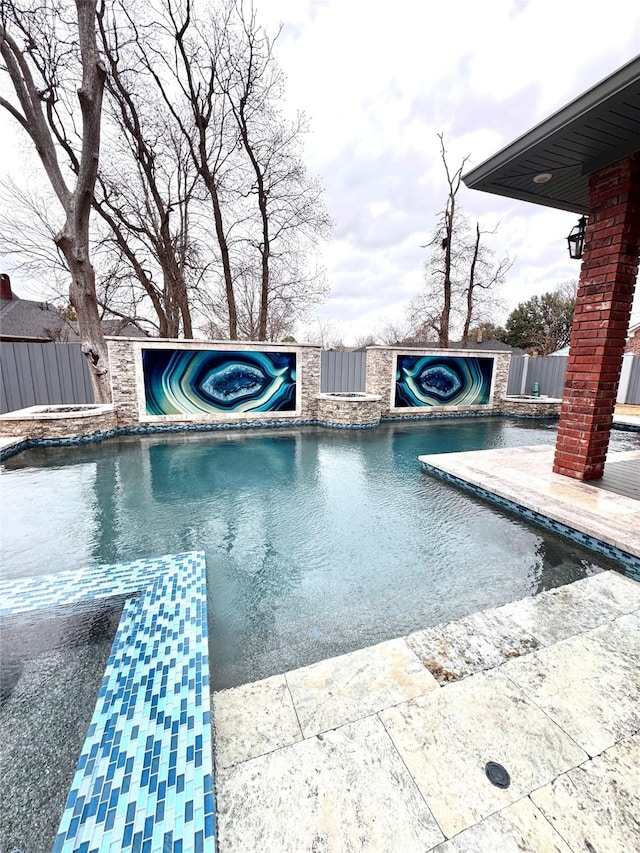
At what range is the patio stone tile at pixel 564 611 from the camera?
214 cm

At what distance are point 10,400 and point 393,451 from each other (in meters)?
9.87

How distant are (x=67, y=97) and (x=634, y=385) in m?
18.7

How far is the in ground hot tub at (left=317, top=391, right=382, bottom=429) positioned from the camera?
907 cm

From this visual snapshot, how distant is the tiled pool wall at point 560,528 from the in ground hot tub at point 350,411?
418 cm

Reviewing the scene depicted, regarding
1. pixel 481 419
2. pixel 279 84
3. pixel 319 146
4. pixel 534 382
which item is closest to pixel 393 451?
pixel 481 419

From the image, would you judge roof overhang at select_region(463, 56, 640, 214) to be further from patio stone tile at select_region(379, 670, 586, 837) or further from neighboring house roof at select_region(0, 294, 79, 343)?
neighboring house roof at select_region(0, 294, 79, 343)

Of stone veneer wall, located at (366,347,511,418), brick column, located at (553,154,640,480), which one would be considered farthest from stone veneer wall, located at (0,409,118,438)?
brick column, located at (553,154,640,480)

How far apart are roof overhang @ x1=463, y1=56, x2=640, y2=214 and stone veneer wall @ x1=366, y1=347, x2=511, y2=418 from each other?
5.70 m

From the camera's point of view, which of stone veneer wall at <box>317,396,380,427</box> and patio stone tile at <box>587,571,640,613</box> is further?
stone veneer wall at <box>317,396,380,427</box>

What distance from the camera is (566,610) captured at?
2328 millimetres

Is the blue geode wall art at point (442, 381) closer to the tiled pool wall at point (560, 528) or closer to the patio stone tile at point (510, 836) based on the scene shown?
the tiled pool wall at point (560, 528)

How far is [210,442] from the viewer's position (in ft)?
25.2

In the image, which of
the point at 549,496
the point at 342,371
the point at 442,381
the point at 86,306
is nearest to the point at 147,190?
the point at 86,306

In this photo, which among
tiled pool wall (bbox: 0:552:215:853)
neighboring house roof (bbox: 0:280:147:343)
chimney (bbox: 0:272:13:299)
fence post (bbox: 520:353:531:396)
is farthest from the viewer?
chimney (bbox: 0:272:13:299)
